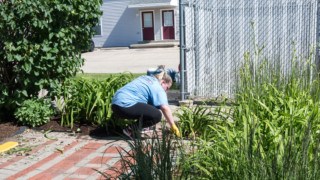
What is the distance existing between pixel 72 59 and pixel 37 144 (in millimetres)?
1628

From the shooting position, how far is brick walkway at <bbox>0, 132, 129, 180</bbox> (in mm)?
5086

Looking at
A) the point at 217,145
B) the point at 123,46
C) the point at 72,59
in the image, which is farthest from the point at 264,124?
the point at 123,46

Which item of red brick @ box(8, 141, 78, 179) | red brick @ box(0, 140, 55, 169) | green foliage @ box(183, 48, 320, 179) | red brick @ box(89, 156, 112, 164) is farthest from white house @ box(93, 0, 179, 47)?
green foliage @ box(183, 48, 320, 179)

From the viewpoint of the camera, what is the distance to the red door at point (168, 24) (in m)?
35.8

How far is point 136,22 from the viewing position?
121 ft

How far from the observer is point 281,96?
16.5 ft

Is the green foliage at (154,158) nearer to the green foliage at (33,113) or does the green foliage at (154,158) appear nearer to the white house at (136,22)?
the green foliage at (33,113)

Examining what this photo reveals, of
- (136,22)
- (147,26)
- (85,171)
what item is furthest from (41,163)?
(136,22)

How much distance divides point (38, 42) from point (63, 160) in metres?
2.17

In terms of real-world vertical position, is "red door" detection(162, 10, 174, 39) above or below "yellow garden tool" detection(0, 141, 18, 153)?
above

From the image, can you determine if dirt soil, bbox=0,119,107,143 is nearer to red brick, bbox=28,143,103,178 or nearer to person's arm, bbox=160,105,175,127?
red brick, bbox=28,143,103,178

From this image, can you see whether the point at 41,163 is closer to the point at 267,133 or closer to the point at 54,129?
the point at 54,129

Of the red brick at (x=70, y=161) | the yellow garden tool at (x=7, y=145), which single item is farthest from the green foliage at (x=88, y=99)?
the yellow garden tool at (x=7, y=145)

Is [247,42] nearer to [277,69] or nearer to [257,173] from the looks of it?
[277,69]
